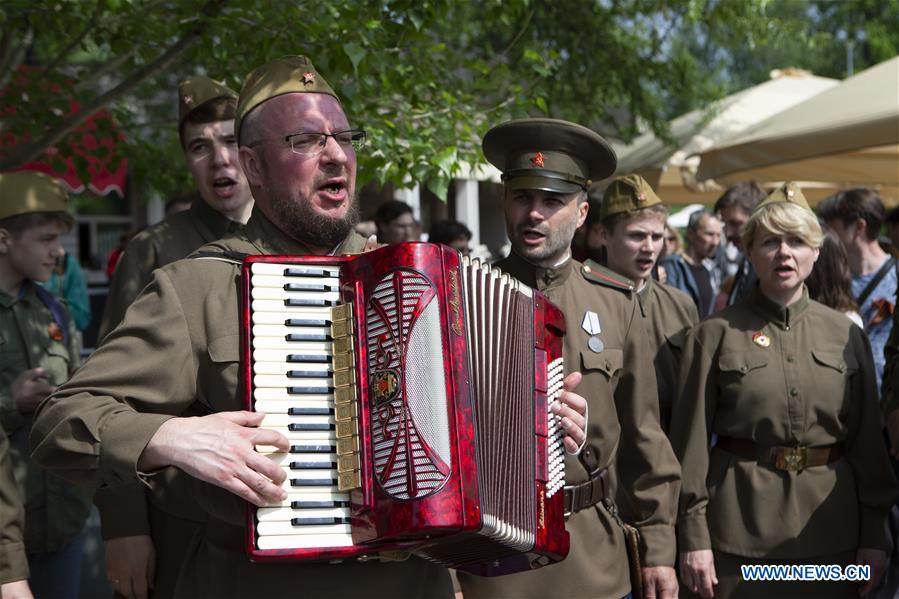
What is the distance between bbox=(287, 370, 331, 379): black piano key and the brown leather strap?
135 centimetres

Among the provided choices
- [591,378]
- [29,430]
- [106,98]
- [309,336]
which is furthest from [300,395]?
[106,98]

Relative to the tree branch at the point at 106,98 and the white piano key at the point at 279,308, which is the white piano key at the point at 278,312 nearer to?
the white piano key at the point at 279,308

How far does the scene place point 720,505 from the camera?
423 cm

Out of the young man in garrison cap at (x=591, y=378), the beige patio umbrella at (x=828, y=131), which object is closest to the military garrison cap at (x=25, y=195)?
the young man in garrison cap at (x=591, y=378)

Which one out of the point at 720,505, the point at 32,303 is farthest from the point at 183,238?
the point at 720,505

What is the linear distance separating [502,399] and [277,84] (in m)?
1.02

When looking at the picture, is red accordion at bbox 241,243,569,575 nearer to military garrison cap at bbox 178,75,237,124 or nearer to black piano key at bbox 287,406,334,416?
black piano key at bbox 287,406,334,416

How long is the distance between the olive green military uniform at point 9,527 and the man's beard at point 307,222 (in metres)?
1.28

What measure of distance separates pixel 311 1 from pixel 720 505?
9.63 ft

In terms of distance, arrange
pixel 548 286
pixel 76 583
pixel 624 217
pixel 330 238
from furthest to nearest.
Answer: pixel 624 217, pixel 76 583, pixel 548 286, pixel 330 238

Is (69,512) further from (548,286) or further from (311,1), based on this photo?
(311,1)

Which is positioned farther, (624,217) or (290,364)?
(624,217)

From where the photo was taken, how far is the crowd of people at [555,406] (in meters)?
2.42

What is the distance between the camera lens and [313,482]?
2260 millimetres
